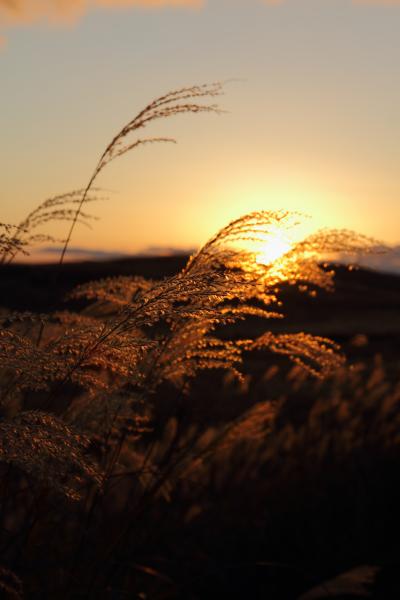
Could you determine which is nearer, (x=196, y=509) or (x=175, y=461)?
(x=175, y=461)

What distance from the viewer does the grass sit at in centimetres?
202

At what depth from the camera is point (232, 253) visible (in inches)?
122

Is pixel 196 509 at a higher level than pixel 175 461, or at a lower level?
lower

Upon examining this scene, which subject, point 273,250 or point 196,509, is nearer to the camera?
point 273,250

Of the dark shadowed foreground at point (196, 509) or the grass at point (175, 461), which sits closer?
the grass at point (175, 461)

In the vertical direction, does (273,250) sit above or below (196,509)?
above

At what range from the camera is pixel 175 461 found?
322 cm

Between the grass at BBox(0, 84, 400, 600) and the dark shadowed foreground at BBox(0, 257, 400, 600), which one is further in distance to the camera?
the dark shadowed foreground at BBox(0, 257, 400, 600)

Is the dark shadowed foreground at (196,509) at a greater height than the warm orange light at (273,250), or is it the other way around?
the warm orange light at (273,250)

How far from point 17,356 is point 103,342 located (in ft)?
1.23

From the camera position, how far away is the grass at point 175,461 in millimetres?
2020

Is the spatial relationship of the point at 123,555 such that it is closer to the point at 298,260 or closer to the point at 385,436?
Result: the point at 298,260

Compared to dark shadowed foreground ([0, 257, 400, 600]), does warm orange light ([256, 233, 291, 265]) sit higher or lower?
higher

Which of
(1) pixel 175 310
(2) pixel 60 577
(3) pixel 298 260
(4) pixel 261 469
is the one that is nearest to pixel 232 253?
(3) pixel 298 260
